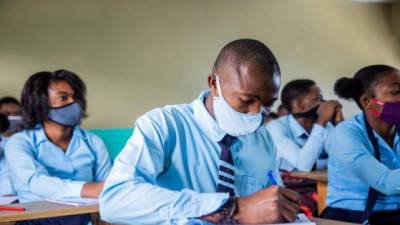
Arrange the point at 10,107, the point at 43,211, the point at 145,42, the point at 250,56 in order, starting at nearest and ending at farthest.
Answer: the point at 250,56 < the point at 43,211 < the point at 10,107 < the point at 145,42

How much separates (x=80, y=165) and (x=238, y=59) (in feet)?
5.24

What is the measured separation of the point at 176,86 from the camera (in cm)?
561

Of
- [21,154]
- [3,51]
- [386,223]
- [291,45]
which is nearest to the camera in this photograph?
[386,223]

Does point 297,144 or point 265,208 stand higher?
point 265,208

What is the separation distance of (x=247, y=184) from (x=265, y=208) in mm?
294

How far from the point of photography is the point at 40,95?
277 cm

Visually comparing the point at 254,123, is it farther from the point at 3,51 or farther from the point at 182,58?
the point at 182,58

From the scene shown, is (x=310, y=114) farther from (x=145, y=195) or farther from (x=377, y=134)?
(x=145, y=195)

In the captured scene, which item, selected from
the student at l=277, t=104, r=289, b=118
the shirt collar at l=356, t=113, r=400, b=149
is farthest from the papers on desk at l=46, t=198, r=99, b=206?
the student at l=277, t=104, r=289, b=118

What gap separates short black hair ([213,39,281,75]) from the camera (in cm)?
133

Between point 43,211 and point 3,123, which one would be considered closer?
point 43,211

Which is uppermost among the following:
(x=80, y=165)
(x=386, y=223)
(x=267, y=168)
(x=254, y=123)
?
(x=254, y=123)

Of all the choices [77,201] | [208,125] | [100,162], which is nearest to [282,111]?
[100,162]

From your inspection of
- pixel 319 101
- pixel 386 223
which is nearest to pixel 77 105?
pixel 386 223
